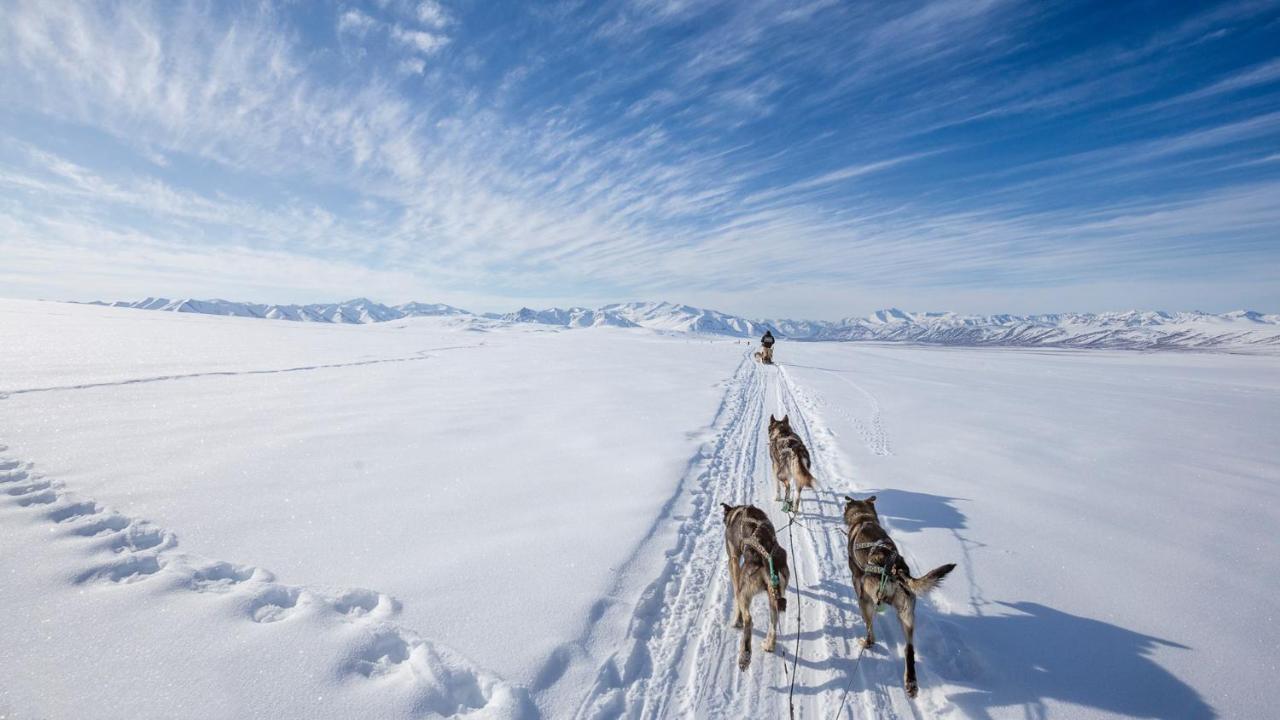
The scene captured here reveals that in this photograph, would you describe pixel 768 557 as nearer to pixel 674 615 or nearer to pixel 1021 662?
pixel 674 615

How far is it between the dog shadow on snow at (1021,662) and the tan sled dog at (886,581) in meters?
0.28

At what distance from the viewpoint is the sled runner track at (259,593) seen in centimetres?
358

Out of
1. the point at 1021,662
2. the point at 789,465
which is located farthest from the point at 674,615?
the point at 789,465

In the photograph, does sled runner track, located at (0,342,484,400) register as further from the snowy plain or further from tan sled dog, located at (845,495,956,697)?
tan sled dog, located at (845,495,956,697)

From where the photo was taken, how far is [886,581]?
3.81 metres

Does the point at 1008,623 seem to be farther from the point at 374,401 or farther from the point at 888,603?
the point at 374,401

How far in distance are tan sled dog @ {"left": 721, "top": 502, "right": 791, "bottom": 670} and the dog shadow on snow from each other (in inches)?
15.9

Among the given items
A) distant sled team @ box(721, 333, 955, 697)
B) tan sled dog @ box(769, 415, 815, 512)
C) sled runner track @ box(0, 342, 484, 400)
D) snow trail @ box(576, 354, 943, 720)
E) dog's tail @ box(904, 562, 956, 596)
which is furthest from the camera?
sled runner track @ box(0, 342, 484, 400)

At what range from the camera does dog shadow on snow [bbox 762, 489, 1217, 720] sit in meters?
3.72

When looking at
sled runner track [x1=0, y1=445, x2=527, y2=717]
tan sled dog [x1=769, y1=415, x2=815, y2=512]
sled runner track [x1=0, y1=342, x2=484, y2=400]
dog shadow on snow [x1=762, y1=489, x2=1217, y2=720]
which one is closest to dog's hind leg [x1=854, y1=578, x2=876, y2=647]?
dog shadow on snow [x1=762, y1=489, x2=1217, y2=720]

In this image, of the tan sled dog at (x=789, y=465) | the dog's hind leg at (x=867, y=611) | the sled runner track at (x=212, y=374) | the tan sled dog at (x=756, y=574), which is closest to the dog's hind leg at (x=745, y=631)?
the tan sled dog at (x=756, y=574)

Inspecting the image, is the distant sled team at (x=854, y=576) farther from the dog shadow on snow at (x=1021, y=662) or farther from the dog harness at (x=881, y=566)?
the dog shadow on snow at (x=1021, y=662)

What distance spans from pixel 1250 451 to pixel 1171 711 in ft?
44.0

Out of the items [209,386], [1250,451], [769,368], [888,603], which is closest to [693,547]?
[888,603]
